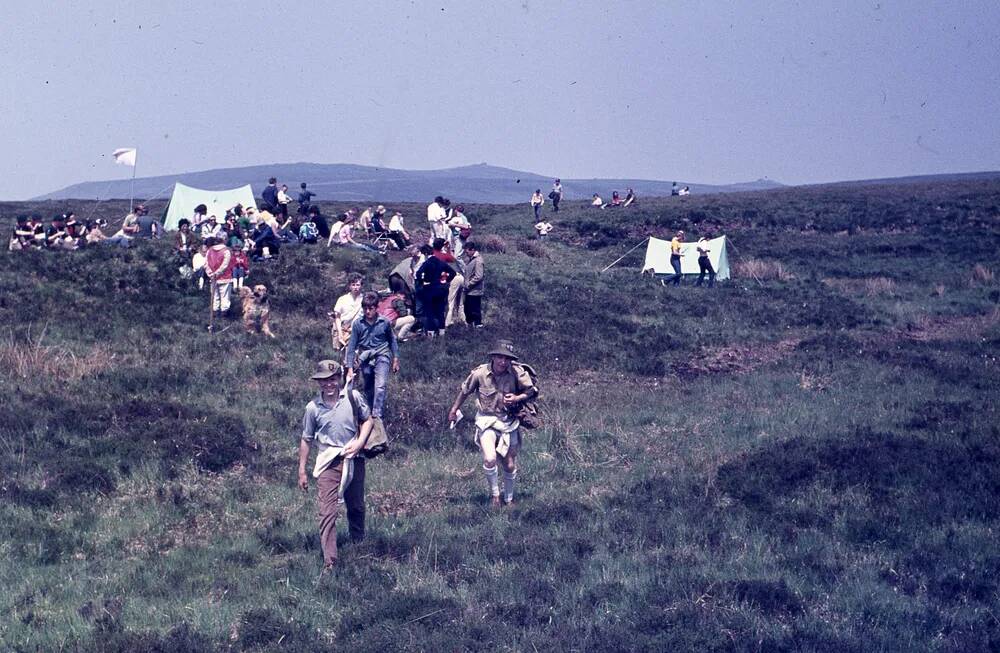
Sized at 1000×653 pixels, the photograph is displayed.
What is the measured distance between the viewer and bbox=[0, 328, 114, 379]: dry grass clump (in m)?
15.9

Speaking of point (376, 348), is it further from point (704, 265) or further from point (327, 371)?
point (704, 265)

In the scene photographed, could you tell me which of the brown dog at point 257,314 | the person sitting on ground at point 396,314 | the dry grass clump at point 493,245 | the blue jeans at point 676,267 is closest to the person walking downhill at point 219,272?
the brown dog at point 257,314

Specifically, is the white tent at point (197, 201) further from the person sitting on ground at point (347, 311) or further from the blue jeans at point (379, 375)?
the blue jeans at point (379, 375)

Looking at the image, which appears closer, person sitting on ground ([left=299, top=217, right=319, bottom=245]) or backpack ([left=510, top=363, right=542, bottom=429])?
backpack ([left=510, top=363, right=542, bottom=429])

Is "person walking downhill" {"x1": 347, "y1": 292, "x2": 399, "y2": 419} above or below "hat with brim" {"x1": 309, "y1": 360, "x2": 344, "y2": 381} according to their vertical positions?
→ below

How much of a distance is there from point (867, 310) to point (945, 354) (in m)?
7.20

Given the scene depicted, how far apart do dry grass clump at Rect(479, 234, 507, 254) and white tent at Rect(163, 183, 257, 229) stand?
28.2ft

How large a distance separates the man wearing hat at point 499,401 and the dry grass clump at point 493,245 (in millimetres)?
24615

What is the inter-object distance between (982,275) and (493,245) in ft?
55.3

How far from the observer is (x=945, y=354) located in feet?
68.1

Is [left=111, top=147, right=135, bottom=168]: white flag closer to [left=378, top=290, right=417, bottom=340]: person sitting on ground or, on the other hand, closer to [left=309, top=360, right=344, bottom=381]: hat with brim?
[left=378, top=290, right=417, bottom=340]: person sitting on ground

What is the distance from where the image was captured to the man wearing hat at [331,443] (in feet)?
27.8

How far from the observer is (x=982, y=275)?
34000 millimetres

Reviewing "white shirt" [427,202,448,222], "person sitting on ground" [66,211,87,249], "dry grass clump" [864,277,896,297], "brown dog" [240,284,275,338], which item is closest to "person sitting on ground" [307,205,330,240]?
"white shirt" [427,202,448,222]
